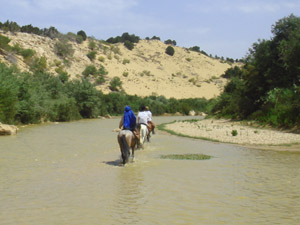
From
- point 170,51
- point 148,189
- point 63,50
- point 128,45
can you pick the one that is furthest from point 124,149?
point 170,51

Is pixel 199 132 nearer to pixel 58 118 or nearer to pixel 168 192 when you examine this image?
pixel 168 192

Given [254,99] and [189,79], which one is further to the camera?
[189,79]

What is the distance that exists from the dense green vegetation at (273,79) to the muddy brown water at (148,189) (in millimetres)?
11105

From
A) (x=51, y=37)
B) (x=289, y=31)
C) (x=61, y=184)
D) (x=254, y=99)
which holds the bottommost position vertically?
(x=61, y=184)

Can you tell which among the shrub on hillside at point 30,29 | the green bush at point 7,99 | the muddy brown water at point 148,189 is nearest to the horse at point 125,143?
the muddy brown water at point 148,189

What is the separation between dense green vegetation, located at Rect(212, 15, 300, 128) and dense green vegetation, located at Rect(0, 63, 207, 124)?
17.7 m

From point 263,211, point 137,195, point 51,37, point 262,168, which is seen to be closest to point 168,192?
point 137,195

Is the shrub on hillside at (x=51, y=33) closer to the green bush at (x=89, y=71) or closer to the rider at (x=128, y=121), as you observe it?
the green bush at (x=89, y=71)

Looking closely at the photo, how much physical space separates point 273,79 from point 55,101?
79.7 ft

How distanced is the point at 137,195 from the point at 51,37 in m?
76.5

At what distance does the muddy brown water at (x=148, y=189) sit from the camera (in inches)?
271

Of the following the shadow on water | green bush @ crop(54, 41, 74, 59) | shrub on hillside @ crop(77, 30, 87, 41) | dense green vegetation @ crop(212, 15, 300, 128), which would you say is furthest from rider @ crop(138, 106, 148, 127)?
shrub on hillside @ crop(77, 30, 87, 41)

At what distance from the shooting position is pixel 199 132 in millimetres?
25812

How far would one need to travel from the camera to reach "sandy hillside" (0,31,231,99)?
242 ft
